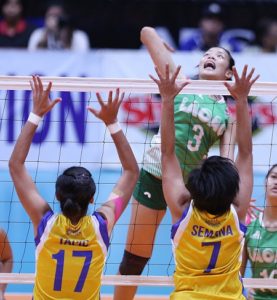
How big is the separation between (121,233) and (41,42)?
203 inches

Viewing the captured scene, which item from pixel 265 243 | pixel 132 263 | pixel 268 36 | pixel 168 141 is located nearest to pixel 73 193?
pixel 168 141

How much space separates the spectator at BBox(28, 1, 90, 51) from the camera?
1247cm

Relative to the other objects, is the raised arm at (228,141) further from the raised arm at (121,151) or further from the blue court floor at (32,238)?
the raised arm at (121,151)

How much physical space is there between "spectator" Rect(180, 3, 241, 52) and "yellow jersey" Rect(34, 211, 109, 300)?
27.8ft

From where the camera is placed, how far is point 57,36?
494 inches

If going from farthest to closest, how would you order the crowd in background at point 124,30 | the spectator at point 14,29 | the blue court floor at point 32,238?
1. the spectator at point 14,29
2. the crowd in background at point 124,30
3. the blue court floor at point 32,238

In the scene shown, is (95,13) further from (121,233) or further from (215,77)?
(215,77)

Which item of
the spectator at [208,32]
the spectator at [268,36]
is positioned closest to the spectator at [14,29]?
the spectator at [208,32]

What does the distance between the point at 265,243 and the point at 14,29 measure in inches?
319

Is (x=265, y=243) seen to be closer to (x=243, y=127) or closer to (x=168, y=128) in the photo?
(x=243, y=127)

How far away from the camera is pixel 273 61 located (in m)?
10.8

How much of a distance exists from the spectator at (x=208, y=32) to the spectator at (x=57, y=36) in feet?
5.81

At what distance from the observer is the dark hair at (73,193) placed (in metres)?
4.22

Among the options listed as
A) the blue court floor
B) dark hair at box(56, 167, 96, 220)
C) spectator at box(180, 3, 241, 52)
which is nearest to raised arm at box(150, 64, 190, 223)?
dark hair at box(56, 167, 96, 220)
